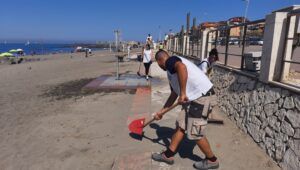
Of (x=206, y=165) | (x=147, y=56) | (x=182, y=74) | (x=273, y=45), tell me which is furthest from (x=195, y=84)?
(x=147, y=56)

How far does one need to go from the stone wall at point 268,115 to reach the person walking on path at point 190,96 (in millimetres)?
933

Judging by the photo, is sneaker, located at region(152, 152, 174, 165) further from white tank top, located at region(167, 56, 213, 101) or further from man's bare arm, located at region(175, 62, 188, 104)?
man's bare arm, located at region(175, 62, 188, 104)

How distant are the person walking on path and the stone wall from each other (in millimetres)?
933

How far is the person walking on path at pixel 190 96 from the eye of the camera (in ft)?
10.1

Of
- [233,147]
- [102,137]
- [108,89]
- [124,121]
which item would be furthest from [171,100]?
[108,89]

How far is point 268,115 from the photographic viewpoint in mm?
3832

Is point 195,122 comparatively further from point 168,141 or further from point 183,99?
point 168,141

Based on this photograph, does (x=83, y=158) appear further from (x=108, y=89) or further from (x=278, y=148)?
(x=108, y=89)

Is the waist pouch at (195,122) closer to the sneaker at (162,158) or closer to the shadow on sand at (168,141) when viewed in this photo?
the sneaker at (162,158)

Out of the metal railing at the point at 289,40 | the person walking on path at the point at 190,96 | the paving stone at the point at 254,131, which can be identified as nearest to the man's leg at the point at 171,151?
the person walking on path at the point at 190,96

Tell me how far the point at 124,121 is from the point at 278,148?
3.13 meters

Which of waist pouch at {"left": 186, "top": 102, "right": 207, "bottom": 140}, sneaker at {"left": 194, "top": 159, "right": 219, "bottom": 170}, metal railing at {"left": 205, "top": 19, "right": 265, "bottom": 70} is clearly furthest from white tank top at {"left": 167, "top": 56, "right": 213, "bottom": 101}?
metal railing at {"left": 205, "top": 19, "right": 265, "bottom": 70}

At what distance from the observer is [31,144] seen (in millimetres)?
4449

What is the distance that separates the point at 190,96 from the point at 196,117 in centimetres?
30
